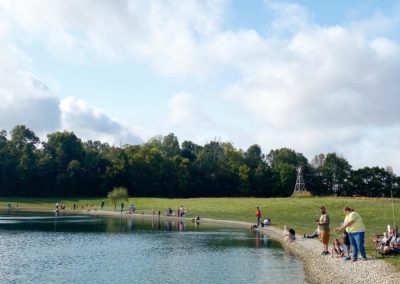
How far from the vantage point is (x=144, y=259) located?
30.0 meters

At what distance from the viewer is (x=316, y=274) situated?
76.3 ft

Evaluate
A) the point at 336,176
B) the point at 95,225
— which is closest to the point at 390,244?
the point at 95,225

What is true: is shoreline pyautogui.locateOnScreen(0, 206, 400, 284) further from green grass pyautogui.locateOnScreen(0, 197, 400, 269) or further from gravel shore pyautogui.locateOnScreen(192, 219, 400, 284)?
green grass pyautogui.locateOnScreen(0, 197, 400, 269)

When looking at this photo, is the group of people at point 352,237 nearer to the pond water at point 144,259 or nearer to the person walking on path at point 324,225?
the person walking on path at point 324,225

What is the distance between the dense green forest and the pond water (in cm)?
8146

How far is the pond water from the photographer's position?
24.0 meters

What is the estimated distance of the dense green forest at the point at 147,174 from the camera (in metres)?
124

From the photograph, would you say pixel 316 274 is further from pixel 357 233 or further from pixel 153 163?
pixel 153 163

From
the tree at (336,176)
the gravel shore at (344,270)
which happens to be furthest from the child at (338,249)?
the tree at (336,176)

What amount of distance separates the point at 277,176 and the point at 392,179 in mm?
35404

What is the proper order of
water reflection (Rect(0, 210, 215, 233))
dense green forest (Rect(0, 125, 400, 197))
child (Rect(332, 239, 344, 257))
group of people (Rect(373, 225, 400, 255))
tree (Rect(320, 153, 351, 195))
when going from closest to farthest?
group of people (Rect(373, 225, 400, 255)), child (Rect(332, 239, 344, 257)), water reflection (Rect(0, 210, 215, 233)), dense green forest (Rect(0, 125, 400, 197)), tree (Rect(320, 153, 351, 195))

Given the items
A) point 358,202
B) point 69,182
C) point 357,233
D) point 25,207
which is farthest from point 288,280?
point 69,182

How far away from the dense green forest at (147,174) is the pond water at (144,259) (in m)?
81.5

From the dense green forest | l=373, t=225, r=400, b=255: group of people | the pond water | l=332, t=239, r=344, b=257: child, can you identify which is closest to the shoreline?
l=332, t=239, r=344, b=257: child
